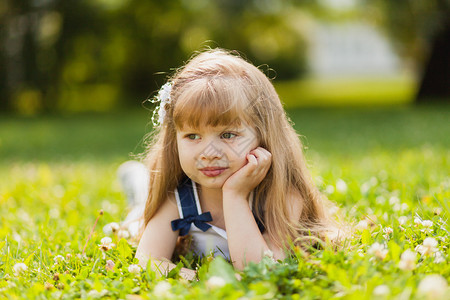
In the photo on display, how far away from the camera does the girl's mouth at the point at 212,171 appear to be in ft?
7.85

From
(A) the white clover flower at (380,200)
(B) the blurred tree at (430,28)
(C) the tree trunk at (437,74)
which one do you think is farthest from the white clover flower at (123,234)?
(C) the tree trunk at (437,74)

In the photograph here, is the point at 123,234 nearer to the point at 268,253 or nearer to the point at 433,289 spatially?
the point at 268,253

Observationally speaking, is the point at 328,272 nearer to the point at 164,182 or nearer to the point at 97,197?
the point at 164,182

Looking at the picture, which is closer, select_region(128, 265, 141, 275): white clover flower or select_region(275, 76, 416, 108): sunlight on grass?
select_region(128, 265, 141, 275): white clover flower

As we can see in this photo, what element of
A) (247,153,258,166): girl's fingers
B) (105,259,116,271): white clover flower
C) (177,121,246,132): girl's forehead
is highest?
(177,121,246,132): girl's forehead

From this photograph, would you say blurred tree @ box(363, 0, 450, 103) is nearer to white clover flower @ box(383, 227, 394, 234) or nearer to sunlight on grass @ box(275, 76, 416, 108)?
sunlight on grass @ box(275, 76, 416, 108)

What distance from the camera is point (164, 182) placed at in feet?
8.87

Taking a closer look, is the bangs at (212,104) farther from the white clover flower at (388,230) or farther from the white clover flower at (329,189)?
the white clover flower at (329,189)

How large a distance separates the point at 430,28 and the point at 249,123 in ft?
43.0

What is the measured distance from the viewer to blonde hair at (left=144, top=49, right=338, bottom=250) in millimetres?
2346

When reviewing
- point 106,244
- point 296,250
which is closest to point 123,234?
point 106,244

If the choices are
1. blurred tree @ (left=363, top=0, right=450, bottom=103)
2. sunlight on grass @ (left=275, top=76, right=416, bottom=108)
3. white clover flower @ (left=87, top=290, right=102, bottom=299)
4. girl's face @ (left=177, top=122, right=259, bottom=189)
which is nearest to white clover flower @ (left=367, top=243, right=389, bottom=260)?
girl's face @ (left=177, top=122, right=259, bottom=189)

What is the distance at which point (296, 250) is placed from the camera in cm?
217

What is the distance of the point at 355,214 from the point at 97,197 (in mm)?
2286
